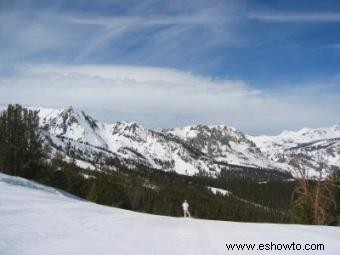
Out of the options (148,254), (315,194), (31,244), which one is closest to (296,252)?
(148,254)

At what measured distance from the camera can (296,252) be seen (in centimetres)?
1339

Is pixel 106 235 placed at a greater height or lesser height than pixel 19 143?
lesser

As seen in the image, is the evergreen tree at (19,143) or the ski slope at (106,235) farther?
the evergreen tree at (19,143)

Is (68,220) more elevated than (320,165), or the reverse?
(320,165)

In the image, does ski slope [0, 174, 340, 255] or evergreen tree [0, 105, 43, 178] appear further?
evergreen tree [0, 105, 43, 178]

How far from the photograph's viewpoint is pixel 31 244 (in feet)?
41.7

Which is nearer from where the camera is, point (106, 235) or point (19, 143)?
point (106, 235)

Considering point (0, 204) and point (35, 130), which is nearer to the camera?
point (0, 204)

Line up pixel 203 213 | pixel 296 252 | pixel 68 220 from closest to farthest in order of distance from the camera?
pixel 296 252 → pixel 68 220 → pixel 203 213

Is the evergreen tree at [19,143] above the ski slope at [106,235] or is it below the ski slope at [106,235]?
above

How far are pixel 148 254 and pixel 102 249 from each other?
1.28m

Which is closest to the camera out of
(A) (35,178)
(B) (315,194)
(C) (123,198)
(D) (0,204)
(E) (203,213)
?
(D) (0,204)

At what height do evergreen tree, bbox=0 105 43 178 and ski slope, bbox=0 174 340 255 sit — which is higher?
evergreen tree, bbox=0 105 43 178

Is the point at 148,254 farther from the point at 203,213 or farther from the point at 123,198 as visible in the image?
the point at 203,213
